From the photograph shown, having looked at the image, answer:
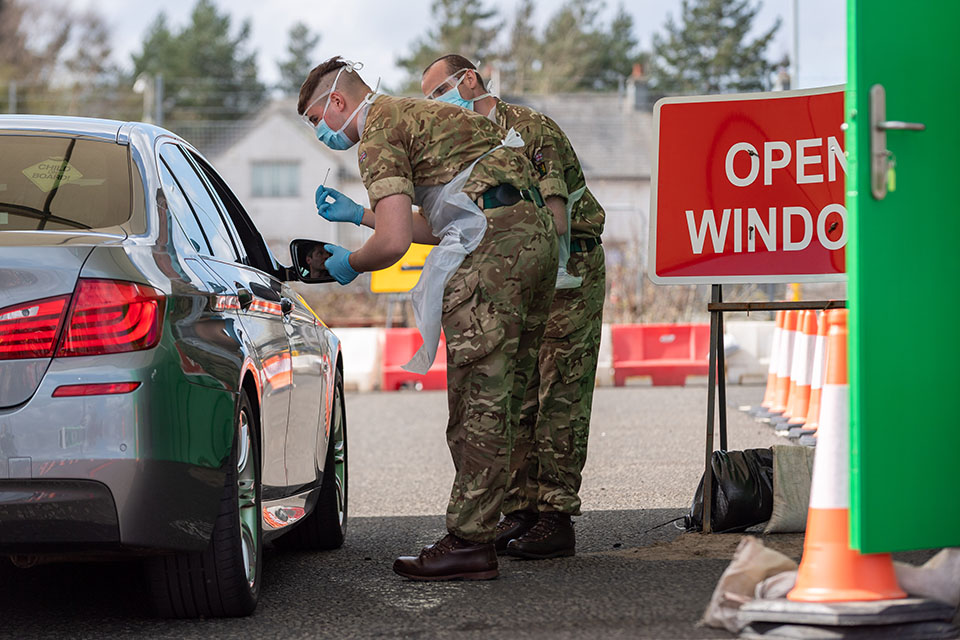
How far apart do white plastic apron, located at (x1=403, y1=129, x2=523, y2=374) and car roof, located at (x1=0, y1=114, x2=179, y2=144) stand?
1.03 m

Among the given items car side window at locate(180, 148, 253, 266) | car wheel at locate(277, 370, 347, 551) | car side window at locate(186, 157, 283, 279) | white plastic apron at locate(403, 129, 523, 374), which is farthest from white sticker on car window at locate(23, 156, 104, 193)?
car wheel at locate(277, 370, 347, 551)

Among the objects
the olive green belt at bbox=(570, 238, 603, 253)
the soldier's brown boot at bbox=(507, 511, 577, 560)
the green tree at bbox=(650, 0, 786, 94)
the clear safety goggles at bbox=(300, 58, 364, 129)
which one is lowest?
the soldier's brown boot at bbox=(507, 511, 577, 560)

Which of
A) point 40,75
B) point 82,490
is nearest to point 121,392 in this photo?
point 82,490

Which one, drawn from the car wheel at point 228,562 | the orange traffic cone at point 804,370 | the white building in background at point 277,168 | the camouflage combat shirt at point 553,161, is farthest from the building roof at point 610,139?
the car wheel at point 228,562

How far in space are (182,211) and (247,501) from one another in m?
0.95

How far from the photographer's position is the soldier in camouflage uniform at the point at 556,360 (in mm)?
5746

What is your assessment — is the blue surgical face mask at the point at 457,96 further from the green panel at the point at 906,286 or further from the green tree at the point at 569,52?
the green tree at the point at 569,52

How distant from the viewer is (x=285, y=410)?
16.4 ft

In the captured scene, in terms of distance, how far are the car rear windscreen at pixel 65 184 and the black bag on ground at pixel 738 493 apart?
2.83m

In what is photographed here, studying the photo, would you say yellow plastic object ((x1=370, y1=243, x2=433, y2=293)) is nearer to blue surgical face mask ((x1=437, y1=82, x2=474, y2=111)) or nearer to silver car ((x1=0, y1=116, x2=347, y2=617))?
blue surgical face mask ((x1=437, y1=82, x2=474, y2=111))

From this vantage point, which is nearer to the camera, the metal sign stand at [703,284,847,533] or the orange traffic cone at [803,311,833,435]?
the metal sign stand at [703,284,847,533]

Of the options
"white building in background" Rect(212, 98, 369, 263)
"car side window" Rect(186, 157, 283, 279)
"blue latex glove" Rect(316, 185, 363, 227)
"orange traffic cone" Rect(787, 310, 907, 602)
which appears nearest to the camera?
"orange traffic cone" Rect(787, 310, 907, 602)

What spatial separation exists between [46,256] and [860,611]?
2385mm

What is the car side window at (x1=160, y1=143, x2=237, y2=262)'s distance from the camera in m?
4.74
